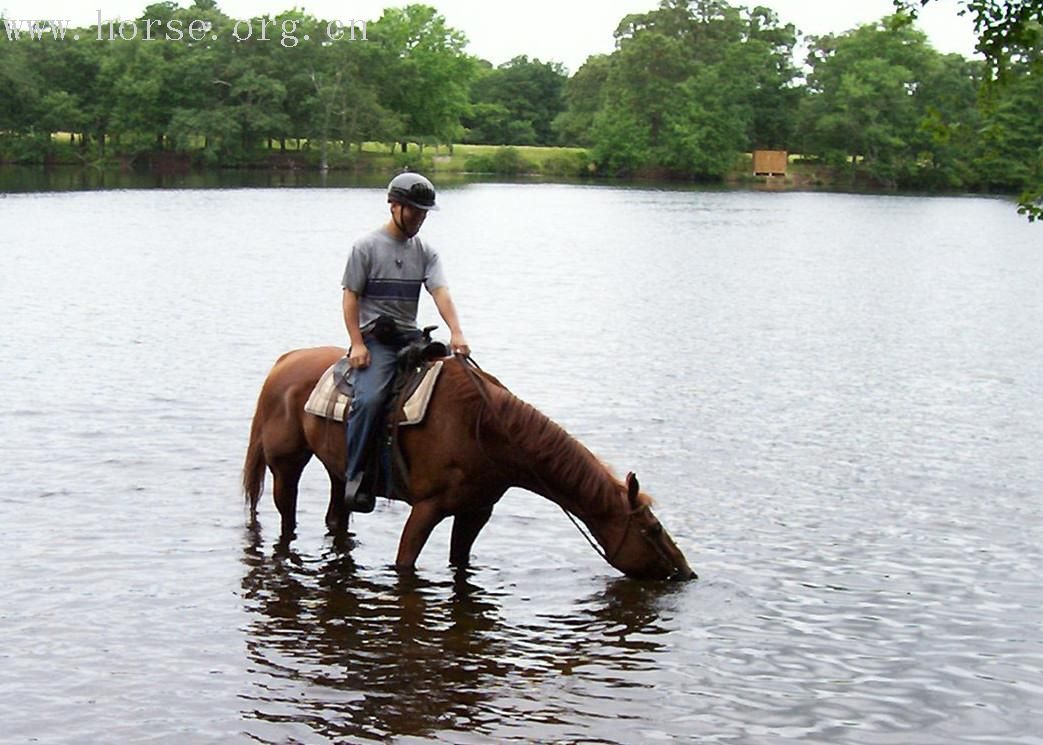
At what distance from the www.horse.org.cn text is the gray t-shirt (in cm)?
11679

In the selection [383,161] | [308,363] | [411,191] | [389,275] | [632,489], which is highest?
[383,161]

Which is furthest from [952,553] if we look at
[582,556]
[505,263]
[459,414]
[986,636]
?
[505,263]

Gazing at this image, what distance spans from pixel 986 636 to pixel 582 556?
3232 millimetres

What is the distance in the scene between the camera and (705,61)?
154 metres

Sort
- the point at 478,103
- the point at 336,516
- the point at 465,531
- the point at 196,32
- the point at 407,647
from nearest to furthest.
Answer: the point at 407,647
the point at 465,531
the point at 336,516
the point at 196,32
the point at 478,103

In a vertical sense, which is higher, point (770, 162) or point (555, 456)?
point (770, 162)

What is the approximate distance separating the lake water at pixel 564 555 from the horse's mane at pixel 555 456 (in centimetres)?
88

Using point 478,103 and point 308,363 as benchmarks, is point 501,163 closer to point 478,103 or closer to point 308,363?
point 478,103

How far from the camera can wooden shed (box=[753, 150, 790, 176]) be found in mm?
135375

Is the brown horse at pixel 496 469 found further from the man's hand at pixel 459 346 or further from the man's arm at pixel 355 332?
the man's arm at pixel 355 332

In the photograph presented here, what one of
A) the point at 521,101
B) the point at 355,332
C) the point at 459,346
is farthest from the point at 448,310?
the point at 521,101

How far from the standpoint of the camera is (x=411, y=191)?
9570 mm

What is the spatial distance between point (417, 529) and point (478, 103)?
152 m

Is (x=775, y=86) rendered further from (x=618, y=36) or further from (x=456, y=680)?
(x=456, y=680)
